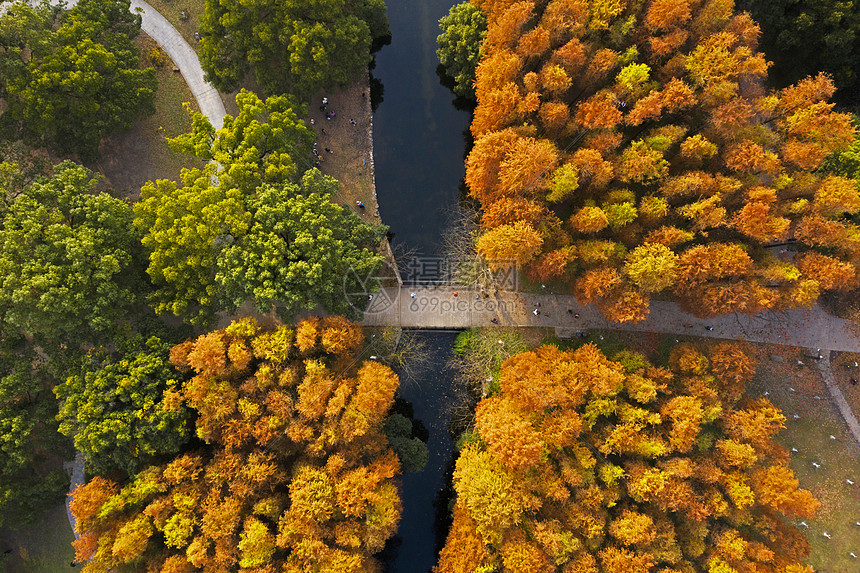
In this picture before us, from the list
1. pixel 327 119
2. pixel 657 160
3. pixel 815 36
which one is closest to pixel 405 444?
pixel 657 160

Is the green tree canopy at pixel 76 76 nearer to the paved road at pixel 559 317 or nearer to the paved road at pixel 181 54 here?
the paved road at pixel 181 54

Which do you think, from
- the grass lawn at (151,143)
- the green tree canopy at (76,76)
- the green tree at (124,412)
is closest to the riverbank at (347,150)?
the grass lawn at (151,143)

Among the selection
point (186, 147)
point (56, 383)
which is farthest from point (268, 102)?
point (56, 383)

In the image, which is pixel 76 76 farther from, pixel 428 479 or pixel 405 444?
pixel 428 479

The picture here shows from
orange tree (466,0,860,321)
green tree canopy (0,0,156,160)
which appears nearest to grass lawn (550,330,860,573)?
orange tree (466,0,860,321)

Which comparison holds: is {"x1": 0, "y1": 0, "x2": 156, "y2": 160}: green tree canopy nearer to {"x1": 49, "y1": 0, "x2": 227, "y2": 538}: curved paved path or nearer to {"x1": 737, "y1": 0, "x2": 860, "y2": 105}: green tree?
{"x1": 49, "y1": 0, "x2": 227, "y2": 538}: curved paved path

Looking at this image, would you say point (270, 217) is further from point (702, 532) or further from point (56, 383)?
point (702, 532)
